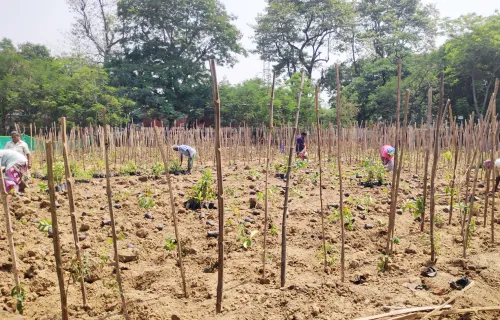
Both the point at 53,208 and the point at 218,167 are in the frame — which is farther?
the point at 218,167

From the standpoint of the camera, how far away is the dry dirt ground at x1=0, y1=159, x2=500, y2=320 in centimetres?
246

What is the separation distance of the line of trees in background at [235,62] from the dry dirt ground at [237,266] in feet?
39.1

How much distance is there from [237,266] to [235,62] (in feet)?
66.0

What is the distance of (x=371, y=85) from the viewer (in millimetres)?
21359

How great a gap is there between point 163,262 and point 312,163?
676 centimetres

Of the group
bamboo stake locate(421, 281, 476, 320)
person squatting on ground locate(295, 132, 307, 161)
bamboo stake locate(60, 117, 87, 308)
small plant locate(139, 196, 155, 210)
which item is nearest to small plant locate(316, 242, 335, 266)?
bamboo stake locate(421, 281, 476, 320)

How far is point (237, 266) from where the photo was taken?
3.10 metres

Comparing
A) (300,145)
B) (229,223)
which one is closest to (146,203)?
(229,223)

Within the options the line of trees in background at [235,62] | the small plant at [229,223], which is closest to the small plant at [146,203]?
the small plant at [229,223]

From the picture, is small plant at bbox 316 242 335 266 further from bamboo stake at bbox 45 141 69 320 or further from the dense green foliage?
the dense green foliage

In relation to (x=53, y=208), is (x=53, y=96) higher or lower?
higher

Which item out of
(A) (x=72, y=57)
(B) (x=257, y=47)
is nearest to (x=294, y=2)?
(B) (x=257, y=47)

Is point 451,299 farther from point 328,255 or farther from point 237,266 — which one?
point 237,266

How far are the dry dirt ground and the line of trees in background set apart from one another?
11.9 metres
